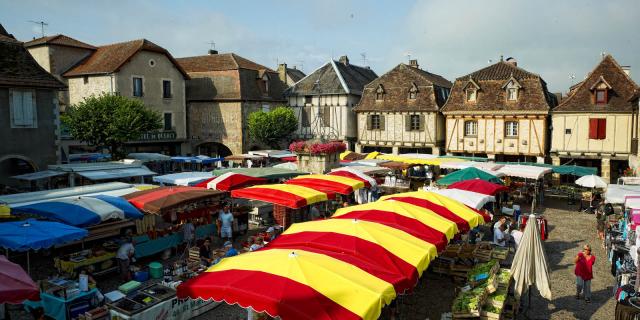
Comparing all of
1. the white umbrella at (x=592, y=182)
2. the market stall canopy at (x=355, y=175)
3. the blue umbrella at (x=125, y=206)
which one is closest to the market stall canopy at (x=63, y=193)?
the blue umbrella at (x=125, y=206)

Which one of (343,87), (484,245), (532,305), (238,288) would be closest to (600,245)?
(484,245)

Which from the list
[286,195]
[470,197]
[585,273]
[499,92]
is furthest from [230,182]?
[499,92]

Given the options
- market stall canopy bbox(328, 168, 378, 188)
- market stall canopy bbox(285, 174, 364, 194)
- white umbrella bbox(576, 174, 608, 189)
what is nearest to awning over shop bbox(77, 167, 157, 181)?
market stall canopy bbox(285, 174, 364, 194)

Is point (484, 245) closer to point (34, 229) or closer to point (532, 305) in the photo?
point (532, 305)

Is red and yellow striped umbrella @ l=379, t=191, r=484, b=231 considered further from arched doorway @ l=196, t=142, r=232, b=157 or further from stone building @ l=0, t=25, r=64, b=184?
arched doorway @ l=196, t=142, r=232, b=157

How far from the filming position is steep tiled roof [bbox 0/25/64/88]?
1795 centimetres

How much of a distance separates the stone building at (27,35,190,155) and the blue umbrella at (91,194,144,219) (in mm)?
19015

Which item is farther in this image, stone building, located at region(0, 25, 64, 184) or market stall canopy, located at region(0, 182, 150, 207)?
stone building, located at region(0, 25, 64, 184)

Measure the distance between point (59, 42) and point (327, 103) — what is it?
1888 centimetres

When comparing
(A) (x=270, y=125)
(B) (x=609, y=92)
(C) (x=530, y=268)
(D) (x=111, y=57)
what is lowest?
(C) (x=530, y=268)

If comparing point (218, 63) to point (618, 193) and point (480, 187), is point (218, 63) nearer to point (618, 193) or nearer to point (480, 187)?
point (480, 187)

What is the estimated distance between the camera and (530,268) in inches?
352

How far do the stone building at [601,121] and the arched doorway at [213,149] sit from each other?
23.0 meters

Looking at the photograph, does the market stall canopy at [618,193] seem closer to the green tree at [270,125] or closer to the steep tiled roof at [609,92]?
the steep tiled roof at [609,92]
